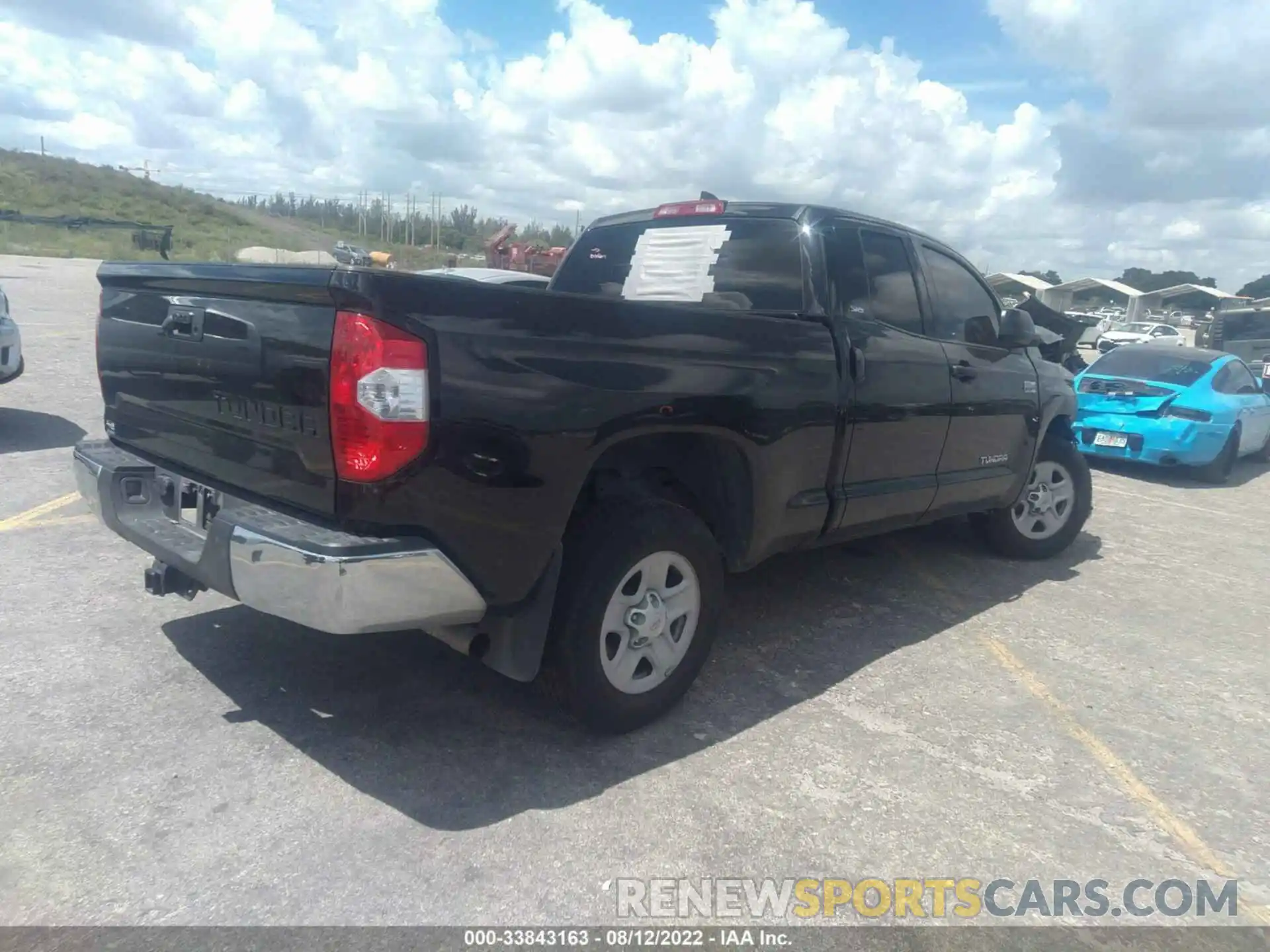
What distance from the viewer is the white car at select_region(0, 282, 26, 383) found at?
282 inches

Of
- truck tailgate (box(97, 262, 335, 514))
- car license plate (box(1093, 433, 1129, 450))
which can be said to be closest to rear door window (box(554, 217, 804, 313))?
truck tailgate (box(97, 262, 335, 514))

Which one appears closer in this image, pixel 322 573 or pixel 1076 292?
pixel 322 573

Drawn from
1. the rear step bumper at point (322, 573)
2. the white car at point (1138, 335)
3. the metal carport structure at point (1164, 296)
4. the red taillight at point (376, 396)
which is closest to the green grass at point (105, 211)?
the rear step bumper at point (322, 573)

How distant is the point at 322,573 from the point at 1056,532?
5139mm

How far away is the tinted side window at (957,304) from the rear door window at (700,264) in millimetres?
1101

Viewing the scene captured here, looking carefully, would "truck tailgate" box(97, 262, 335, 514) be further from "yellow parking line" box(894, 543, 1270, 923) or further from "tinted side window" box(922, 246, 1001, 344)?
"tinted side window" box(922, 246, 1001, 344)

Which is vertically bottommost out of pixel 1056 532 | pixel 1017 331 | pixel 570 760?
pixel 570 760

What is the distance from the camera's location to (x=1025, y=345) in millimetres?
5316

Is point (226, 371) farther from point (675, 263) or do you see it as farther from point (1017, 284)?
point (1017, 284)

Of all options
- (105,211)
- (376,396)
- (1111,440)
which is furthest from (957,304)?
(105,211)

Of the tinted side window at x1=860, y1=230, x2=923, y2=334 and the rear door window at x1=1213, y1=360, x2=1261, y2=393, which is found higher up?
the tinted side window at x1=860, y1=230, x2=923, y2=334

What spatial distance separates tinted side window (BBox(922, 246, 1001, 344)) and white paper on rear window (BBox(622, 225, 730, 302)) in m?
1.27

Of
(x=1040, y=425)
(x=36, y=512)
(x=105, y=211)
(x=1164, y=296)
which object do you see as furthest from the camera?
(x=1164, y=296)

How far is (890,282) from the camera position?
15.4 ft
